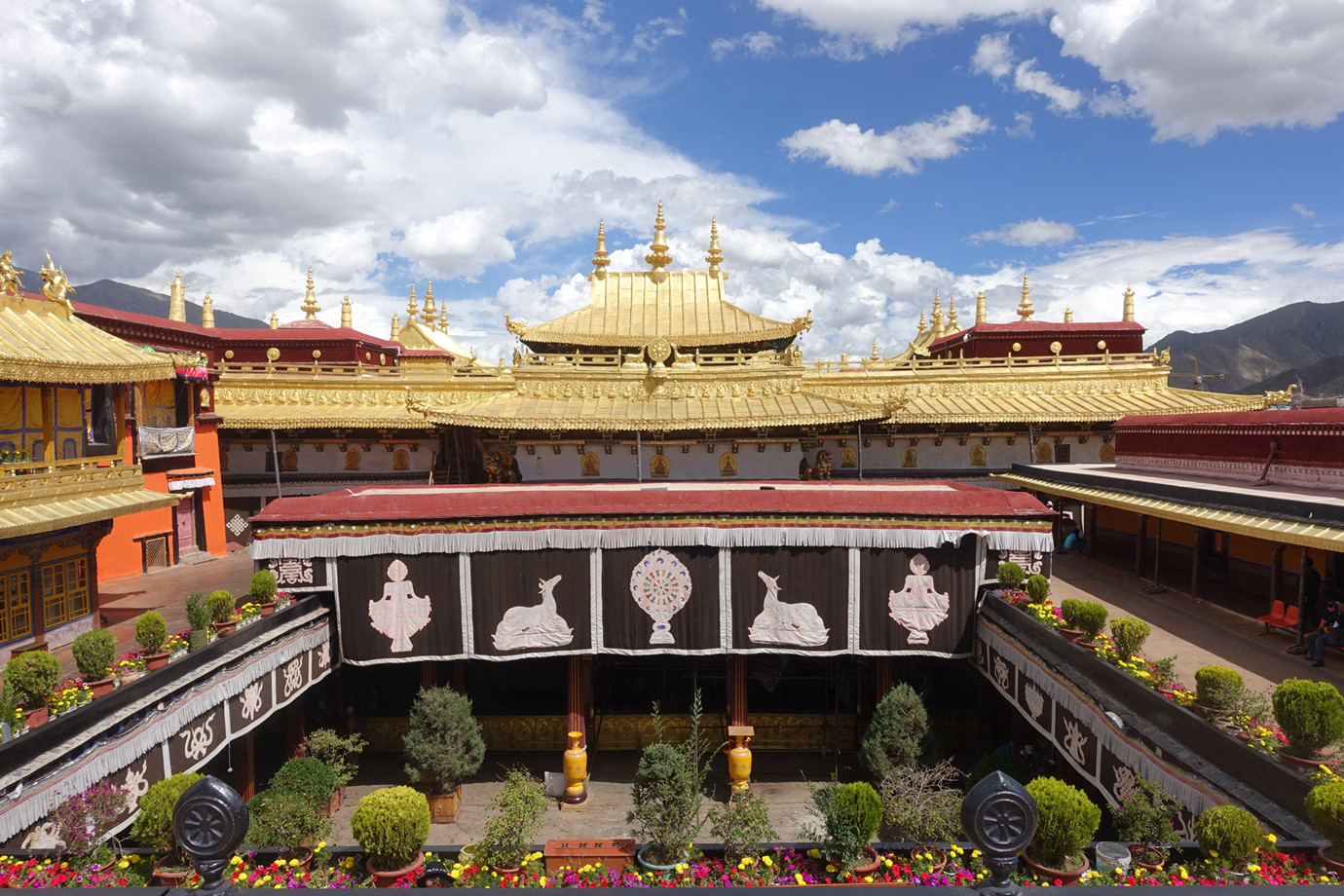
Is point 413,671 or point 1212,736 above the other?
point 1212,736

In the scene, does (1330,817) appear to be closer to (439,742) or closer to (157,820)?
(157,820)

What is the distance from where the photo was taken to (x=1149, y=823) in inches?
250

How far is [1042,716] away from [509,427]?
14986mm

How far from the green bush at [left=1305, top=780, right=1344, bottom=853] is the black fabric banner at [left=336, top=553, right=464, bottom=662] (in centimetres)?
1183

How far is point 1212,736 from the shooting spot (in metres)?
6.86

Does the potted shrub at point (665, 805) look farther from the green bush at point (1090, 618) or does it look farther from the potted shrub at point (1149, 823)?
the green bush at point (1090, 618)

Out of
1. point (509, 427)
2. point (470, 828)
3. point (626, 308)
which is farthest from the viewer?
point (626, 308)

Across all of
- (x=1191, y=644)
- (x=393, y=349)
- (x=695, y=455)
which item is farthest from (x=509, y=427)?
(x=393, y=349)

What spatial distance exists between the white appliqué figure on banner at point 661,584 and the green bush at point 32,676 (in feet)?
27.0

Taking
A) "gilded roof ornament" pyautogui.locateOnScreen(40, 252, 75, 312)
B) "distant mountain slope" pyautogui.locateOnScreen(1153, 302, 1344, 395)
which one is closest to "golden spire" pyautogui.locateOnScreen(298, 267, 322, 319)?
"gilded roof ornament" pyautogui.locateOnScreen(40, 252, 75, 312)

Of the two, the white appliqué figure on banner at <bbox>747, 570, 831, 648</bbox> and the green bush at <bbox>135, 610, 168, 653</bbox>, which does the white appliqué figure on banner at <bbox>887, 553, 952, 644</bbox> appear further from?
the green bush at <bbox>135, 610, 168, 653</bbox>

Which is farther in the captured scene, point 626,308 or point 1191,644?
point 626,308

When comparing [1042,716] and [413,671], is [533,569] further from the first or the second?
[1042,716]

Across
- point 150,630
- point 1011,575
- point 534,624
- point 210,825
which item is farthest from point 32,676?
point 1011,575
